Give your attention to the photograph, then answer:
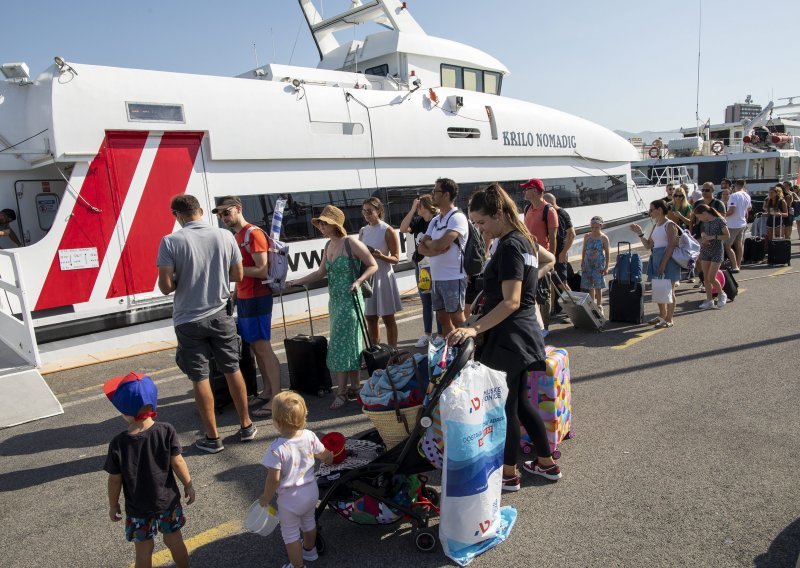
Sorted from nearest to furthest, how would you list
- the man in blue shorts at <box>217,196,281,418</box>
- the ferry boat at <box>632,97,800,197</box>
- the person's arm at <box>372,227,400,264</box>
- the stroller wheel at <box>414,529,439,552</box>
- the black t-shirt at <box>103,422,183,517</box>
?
the black t-shirt at <box>103,422,183,517</box>
the stroller wheel at <box>414,529,439,552</box>
the man in blue shorts at <box>217,196,281,418</box>
the person's arm at <box>372,227,400,264</box>
the ferry boat at <box>632,97,800,197</box>

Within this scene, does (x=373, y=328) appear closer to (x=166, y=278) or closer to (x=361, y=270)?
(x=361, y=270)

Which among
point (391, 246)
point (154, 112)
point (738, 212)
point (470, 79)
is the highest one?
point (470, 79)

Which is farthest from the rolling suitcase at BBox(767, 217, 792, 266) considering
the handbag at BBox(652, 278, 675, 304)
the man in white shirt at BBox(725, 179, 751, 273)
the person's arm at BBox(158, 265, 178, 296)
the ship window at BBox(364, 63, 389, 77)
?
the person's arm at BBox(158, 265, 178, 296)

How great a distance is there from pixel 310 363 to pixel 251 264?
1.06 m

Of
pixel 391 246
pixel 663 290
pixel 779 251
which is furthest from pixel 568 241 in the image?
pixel 779 251

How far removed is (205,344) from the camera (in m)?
4.14

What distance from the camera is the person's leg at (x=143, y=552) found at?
262 cm

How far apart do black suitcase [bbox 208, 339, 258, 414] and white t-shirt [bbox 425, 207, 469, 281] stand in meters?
1.82

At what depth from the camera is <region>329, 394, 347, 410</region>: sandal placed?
4852 mm

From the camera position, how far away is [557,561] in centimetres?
275

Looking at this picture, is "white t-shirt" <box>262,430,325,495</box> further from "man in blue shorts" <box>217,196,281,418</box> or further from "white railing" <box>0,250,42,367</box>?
"white railing" <box>0,250,42,367</box>

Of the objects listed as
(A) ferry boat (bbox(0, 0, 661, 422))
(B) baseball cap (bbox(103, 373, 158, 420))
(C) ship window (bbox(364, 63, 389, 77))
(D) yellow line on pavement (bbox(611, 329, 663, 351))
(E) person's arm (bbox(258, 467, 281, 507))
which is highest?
(C) ship window (bbox(364, 63, 389, 77))

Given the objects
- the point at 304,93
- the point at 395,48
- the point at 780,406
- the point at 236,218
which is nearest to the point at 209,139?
the point at 304,93

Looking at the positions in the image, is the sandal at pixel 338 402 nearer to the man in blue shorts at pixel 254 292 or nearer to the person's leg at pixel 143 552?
the man in blue shorts at pixel 254 292
